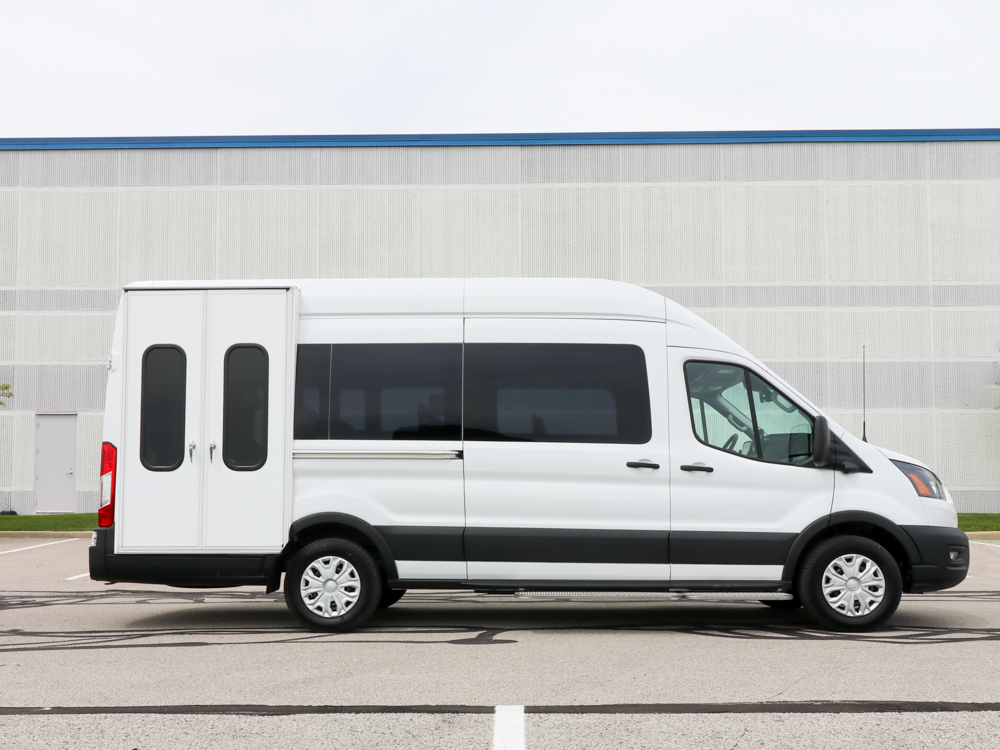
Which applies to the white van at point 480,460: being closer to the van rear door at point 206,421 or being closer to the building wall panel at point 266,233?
the van rear door at point 206,421

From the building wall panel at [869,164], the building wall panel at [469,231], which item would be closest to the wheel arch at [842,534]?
the building wall panel at [469,231]

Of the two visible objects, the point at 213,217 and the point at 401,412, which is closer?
the point at 401,412

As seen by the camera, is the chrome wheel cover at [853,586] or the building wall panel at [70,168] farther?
the building wall panel at [70,168]

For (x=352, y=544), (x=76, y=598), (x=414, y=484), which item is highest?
(x=414, y=484)

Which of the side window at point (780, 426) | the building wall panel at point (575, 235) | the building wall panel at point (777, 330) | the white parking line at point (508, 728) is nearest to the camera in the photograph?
the white parking line at point (508, 728)

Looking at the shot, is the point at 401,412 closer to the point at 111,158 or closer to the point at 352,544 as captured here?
the point at 352,544

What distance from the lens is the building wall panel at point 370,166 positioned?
2317 centimetres

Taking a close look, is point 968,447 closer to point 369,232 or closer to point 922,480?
point 369,232

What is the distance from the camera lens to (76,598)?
9812 millimetres

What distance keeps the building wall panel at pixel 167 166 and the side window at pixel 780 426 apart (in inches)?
752

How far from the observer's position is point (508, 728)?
4457mm

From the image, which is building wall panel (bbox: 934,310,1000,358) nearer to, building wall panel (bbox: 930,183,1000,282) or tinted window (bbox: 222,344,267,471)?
building wall panel (bbox: 930,183,1000,282)

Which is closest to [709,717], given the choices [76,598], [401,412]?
[401,412]

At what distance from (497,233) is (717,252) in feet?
17.3
